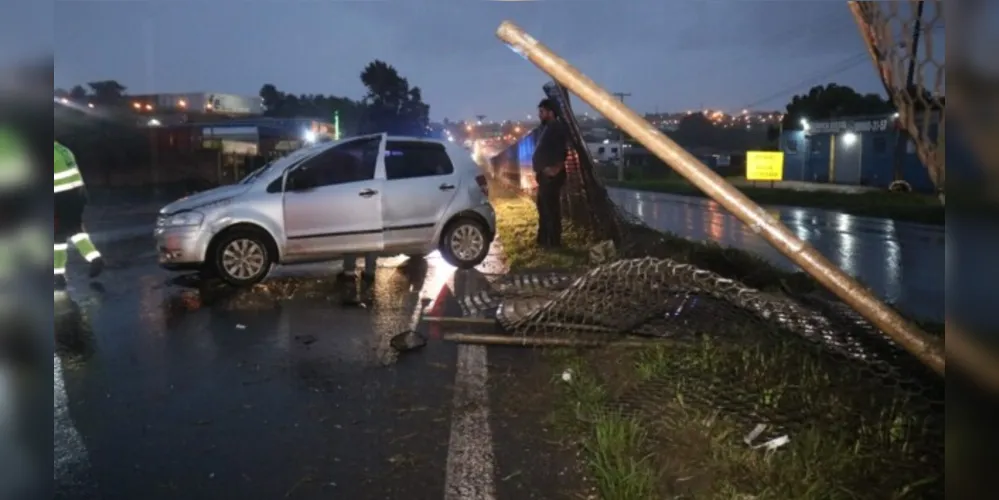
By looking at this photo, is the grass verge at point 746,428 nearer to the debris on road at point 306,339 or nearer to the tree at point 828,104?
the debris on road at point 306,339

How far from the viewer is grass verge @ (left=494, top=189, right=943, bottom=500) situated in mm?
3797

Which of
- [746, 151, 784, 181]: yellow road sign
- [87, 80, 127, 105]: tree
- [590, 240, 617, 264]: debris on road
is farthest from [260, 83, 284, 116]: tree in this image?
[590, 240, 617, 264]: debris on road

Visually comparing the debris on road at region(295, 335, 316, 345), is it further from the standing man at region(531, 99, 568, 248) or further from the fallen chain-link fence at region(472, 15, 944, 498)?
the standing man at region(531, 99, 568, 248)

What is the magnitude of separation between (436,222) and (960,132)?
9137mm

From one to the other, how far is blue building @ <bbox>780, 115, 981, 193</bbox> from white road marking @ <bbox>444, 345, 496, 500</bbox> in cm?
3347

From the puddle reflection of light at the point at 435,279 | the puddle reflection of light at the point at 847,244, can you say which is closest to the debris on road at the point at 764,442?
the puddle reflection of light at the point at 435,279

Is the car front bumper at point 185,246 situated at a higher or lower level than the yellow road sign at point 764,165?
lower

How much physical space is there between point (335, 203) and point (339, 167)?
0.52 m

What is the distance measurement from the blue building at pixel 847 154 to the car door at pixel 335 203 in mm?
30717

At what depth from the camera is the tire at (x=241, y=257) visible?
30.7 feet

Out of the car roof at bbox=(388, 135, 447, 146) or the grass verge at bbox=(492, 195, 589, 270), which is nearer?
the car roof at bbox=(388, 135, 447, 146)

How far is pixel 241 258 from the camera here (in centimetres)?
947

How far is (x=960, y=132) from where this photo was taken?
57.7 inches

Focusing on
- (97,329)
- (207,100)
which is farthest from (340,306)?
Result: (207,100)
